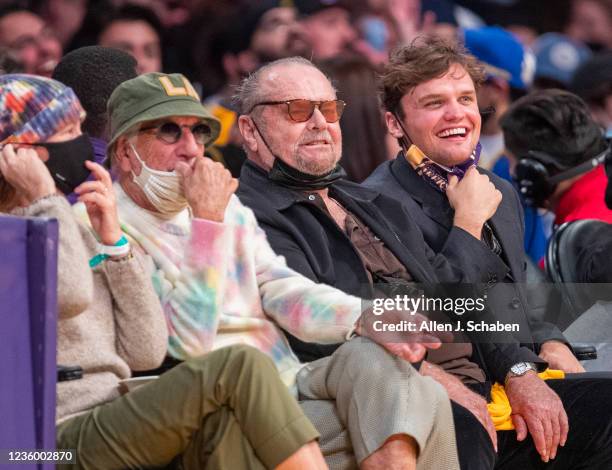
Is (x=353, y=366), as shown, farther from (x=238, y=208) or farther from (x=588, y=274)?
(x=588, y=274)

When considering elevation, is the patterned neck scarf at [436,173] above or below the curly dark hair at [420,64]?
below

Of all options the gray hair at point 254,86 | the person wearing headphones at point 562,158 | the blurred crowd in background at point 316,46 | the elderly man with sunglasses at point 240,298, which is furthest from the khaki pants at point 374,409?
the blurred crowd in background at point 316,46

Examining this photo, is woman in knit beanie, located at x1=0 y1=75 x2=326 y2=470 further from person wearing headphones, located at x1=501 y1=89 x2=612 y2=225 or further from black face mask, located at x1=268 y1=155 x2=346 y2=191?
person wearing headphones, located at x1=501 y1=89 x2=612 y2=225

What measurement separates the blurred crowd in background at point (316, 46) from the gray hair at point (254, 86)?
1.57 m

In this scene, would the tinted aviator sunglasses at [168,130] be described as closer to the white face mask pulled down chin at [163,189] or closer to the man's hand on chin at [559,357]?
the white face mask pulled down chin at [163,189]

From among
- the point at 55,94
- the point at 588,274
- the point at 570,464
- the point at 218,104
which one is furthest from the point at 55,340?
the point at 218,104

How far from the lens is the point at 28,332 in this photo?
4109mm

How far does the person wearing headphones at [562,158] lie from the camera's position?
6.83 m

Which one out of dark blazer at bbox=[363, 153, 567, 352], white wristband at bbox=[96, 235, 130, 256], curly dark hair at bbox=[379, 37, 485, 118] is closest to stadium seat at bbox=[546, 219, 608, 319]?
dark blazer at bbox=[363, 153, 567, 352]

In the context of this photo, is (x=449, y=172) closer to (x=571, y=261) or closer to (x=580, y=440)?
(x=571, y=261)

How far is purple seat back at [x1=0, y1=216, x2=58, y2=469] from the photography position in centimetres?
407

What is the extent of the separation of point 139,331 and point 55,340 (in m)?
0.41

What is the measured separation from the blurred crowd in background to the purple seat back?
2993 millimetres

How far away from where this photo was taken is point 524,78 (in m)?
9.08
